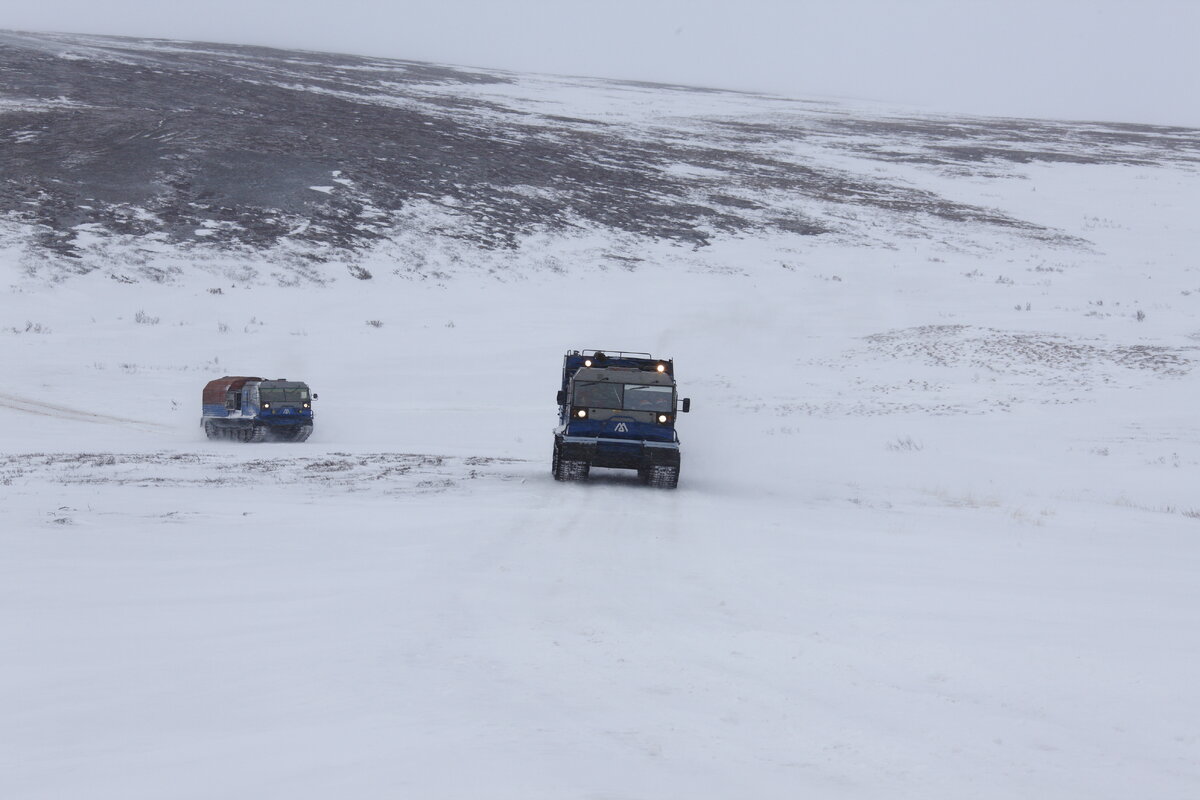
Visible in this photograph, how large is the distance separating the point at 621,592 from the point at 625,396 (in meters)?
10.1

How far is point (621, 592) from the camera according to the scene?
921 centimetres

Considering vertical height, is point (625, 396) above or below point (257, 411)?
above

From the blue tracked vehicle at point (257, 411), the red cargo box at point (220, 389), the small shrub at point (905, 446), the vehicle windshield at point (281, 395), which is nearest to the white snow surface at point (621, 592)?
the small shrub at point (905, 446)

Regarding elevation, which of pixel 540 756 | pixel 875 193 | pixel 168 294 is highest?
pixel 875 193

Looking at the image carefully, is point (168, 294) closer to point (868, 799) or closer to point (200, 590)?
point (200, 590)

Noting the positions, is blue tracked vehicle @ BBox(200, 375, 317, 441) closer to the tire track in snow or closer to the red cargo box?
the red cargo box

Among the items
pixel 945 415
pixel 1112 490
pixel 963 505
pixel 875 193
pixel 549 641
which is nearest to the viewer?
pixel 549 641

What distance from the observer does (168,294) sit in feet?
129

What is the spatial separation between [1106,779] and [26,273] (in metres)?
42.5

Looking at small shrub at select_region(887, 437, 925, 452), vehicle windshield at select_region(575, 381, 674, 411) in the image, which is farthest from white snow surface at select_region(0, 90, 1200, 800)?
vehicle windshield at select_region(575, 381, 674, 411)

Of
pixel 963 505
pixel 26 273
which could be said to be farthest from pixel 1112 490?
pixel 26 273

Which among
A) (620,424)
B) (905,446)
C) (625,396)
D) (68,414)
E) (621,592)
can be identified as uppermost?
(621,592)

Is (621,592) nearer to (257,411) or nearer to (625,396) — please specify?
(625,396)

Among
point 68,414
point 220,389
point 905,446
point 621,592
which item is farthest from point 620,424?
point 68,414
